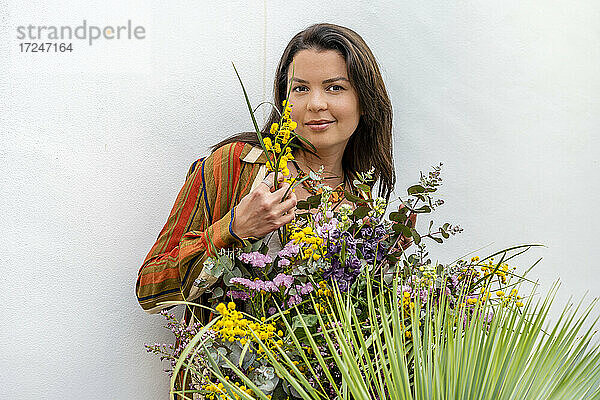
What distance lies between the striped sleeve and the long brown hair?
0.08 metres

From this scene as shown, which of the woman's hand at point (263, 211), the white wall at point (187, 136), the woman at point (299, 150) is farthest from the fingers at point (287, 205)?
the white wall at point (187, 136)

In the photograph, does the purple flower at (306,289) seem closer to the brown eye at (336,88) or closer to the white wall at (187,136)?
the brown eye at (336,88)

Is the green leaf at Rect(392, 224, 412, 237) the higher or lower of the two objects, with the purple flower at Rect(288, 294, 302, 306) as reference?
higher

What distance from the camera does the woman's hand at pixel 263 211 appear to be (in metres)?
1.17

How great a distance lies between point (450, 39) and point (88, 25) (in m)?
0.85

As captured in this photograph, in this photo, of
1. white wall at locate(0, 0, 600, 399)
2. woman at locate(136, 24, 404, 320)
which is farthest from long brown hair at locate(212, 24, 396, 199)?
white wall at locate(0, 0, 600, 399)

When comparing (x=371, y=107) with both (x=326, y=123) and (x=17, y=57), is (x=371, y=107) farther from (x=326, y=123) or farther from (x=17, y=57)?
(x=17, y=57)

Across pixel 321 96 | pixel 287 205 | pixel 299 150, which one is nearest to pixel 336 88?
pixel 321 96

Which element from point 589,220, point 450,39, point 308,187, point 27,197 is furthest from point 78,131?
point 589,220

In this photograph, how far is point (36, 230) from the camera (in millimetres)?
1488

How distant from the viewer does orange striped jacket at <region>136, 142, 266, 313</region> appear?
1.29 meters

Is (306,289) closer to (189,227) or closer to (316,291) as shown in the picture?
(316,291)

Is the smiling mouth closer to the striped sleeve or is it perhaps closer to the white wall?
the striped sleeve

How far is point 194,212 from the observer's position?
137 cm
